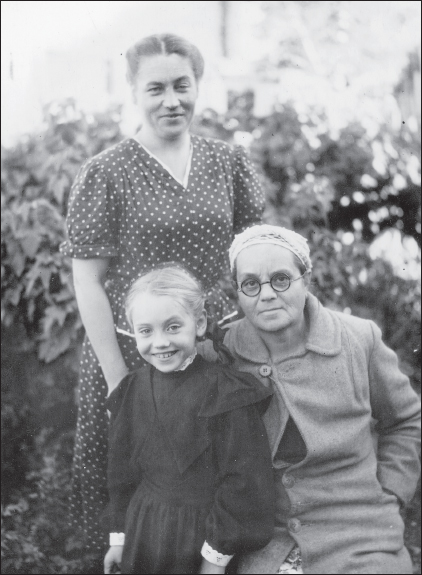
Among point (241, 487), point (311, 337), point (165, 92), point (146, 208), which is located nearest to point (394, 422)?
point (311, 337)

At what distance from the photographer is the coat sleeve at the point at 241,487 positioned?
189 centimetres

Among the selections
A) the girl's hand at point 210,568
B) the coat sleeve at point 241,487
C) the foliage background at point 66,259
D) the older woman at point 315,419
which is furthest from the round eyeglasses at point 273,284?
the foliage background at point 66,259

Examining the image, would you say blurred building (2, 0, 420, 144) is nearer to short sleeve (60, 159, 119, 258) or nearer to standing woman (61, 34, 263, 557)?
standing woman (61, 34, 263, 557)

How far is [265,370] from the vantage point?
6.86ft

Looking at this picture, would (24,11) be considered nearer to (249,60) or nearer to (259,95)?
(259,95)

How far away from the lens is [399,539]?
2.02 metres

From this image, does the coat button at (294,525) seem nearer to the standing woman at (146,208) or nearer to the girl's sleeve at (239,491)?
the girl's sleeve at (239,491)

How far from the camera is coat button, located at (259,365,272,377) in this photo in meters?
2.09

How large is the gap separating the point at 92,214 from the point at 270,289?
69 centimetres

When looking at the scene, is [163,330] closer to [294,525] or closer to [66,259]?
[294,525]

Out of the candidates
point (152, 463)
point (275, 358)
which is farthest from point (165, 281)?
point (152, 463)

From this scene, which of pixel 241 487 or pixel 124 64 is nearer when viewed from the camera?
pixel 241 487

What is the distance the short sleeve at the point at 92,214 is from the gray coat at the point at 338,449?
569 millimetres

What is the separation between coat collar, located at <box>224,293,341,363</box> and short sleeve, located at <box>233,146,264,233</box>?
530mm
